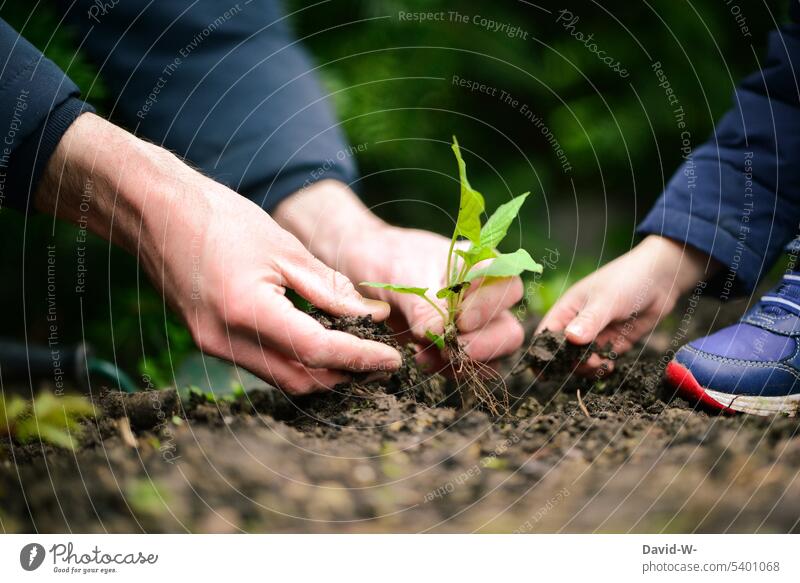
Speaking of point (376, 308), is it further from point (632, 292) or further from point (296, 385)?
point (632, 292)

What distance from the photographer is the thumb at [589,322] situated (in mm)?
1260

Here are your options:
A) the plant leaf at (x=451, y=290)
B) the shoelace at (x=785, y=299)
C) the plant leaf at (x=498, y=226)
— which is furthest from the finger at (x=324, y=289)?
the shoelace at (x=785, y=299)

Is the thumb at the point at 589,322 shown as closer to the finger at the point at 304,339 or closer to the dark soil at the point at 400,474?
the dark soil at the point at 400,474

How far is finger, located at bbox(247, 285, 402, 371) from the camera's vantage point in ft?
3.27

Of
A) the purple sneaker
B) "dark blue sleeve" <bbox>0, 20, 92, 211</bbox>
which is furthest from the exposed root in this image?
"dark blue sleeve" <bbox>0, 20, 92, 211</bbox>

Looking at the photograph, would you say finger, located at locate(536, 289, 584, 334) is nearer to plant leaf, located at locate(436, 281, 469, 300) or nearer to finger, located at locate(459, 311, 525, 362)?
finger, located at locate(459, 311, 525, 362)

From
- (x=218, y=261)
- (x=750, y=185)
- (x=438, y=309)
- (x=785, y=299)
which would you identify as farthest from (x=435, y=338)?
(x=750, y=185)

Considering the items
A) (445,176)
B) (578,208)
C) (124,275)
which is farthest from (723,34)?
(124,275)

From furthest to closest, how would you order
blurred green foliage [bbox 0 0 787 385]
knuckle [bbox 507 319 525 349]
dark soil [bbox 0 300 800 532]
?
blurred green foliage [bbox 0 0 787 385] → knuckle [bbox 507 319 525 349] → dark soil [bbox 0 300 800 532]

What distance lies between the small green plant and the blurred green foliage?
0.48m

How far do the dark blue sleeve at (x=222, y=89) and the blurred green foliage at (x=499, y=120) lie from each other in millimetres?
223

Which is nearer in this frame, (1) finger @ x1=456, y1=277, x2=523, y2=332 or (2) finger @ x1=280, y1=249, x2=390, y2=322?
(2) finger @ x1=280, y1=249, x2=390, y2=322

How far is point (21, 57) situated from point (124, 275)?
81 centimetres

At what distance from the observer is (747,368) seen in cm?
118
